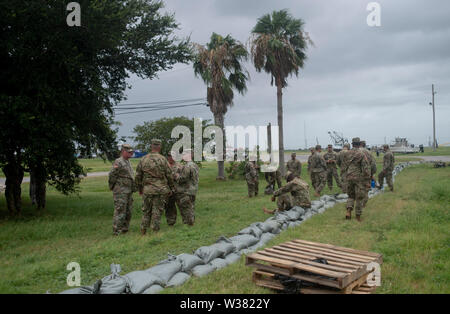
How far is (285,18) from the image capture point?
22.2 m

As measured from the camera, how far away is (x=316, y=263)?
4375mm

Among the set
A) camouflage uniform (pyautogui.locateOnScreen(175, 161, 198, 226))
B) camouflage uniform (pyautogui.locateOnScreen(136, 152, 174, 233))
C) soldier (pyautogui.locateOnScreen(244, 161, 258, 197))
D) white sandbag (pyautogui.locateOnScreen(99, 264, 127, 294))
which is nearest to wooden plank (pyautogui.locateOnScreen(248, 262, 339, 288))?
white sandbag (pyautogui.locateOnScreen(99, 264, 127, 294))

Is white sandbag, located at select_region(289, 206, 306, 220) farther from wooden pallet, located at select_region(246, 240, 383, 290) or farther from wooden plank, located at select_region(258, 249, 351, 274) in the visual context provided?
wooden plank, located at select_region(258, 249, 351, 274)

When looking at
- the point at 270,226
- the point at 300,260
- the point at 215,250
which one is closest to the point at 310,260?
the point at 300,260

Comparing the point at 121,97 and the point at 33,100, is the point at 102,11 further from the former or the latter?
the point at 121,97

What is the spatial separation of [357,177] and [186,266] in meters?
5.68

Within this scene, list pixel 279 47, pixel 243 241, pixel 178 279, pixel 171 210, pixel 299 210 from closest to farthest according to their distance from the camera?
pixel 178 279
pixel 243 241
pixel 171 210
pixel 299 210
pixel 279 47

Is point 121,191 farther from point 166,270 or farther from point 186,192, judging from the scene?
point 166,270

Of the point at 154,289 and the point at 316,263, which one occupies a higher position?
the point at 316,263

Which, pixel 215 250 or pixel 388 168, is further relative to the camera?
pixel 388 168

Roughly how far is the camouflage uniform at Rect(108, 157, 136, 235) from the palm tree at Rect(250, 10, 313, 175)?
15.6m

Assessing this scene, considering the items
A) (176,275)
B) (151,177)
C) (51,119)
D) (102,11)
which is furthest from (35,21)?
(176,275)

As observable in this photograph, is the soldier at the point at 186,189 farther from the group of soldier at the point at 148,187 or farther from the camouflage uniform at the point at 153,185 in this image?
the camouflage uniform at the point at 153,185

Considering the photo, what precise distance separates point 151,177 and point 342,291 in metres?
4.80
